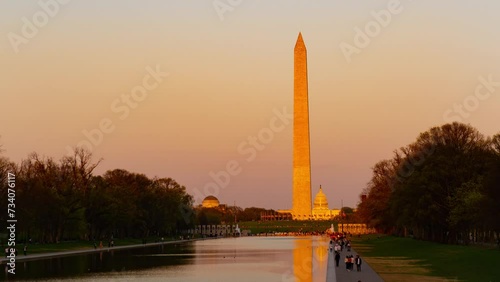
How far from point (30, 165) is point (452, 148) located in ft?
143

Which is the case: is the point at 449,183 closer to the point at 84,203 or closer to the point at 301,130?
the point at 84,203

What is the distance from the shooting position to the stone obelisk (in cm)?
14125

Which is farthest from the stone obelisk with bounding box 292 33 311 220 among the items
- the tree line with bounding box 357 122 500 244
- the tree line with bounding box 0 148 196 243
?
the tree line with bounding box 357 122 500 244

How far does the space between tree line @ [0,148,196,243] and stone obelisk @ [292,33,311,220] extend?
29108mm

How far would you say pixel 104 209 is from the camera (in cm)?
9144

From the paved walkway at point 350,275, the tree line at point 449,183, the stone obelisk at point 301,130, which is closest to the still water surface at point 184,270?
the paved walkway at point 350,275

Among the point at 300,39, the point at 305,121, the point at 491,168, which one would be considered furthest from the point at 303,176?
the point at 491,168

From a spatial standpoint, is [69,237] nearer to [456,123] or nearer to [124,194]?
[124,194]

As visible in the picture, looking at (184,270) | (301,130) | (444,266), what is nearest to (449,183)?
(444,266)

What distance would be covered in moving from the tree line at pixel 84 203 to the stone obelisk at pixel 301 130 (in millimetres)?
29108

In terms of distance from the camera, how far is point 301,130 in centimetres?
14425

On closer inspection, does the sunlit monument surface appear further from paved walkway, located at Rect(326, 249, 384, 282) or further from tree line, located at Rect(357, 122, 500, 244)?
paved walkway, located at Rect(326, 249, 384, 282)

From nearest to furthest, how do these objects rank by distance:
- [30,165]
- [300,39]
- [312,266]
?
1. [312,266]
2. [30,165]
3. [300,39]

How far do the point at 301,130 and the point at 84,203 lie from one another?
61881 mm
